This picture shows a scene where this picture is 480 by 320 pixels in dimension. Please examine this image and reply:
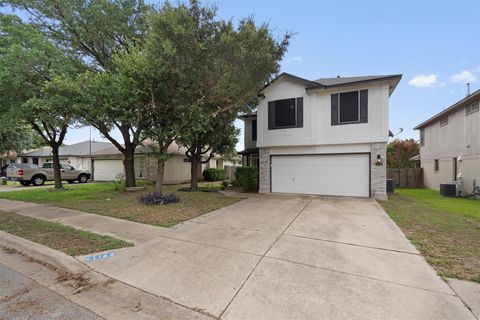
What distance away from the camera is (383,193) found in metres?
10.5

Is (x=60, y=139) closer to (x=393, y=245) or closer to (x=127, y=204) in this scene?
(x=127, y=204)

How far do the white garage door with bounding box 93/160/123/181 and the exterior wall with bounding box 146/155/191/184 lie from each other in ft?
12.1

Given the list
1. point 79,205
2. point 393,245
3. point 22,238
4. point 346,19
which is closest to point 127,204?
point 79,205

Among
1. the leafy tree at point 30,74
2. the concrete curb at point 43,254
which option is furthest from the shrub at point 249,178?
the concrete curb at point 43,254

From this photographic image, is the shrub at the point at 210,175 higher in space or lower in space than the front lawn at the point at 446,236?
higher

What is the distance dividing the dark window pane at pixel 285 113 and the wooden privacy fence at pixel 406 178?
10953 millimetres

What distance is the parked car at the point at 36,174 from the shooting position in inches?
694

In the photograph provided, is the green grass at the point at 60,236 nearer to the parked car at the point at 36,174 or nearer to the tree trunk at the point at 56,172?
the tree trunk at the point at 56,172

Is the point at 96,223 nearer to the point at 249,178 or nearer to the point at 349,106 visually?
the point at 249,178

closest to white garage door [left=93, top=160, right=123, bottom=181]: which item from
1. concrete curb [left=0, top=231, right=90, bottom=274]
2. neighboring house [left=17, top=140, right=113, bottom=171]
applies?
neighboring house [left=17, top=140, right=113, bottom=171]

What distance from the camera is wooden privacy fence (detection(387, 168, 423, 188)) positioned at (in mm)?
17906

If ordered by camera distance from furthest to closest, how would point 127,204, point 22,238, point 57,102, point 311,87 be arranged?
1. point 311,87
2. point 127,204
3. point 57,102
4. point 22,238

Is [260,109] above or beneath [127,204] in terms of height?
above

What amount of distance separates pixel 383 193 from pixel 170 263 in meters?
10.1
